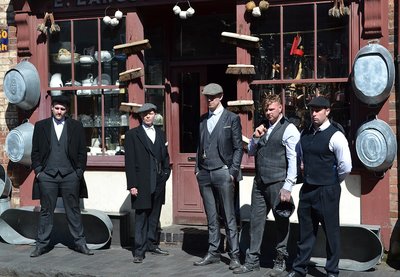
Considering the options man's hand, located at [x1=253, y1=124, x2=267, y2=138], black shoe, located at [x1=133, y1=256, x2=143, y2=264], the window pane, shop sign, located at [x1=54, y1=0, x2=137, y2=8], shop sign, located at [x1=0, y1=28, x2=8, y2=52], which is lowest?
black shoe, located at [x1=133, y1=256, x2=143, y2=264]

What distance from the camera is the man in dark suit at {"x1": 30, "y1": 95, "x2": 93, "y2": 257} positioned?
7.96m

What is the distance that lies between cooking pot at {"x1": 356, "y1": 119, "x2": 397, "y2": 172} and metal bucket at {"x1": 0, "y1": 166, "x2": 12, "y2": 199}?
502cm

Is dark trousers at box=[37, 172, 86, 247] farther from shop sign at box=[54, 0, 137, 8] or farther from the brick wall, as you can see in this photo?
shop sign at box=[54, 0, 137, 8]

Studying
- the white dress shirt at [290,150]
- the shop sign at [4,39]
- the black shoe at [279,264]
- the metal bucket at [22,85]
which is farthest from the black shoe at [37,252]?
the white dress shirt at [290,150]

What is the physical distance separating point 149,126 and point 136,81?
1.13 meters

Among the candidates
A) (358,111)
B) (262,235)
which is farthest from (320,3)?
(262,235)

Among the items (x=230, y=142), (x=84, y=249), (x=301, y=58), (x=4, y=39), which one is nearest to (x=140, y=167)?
(x=230, y=142)

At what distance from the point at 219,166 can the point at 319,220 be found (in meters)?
1.33

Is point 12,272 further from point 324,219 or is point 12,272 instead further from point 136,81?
point 324,219

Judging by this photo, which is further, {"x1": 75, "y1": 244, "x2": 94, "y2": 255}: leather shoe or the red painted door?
the red painted door

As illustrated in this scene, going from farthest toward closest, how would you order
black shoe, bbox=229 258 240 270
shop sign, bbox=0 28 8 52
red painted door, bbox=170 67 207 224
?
shop sign, bbox=0 28 8 52 → red painted door, bbox=170 67 207 224 → black shoe, bbox=229 258 240 270

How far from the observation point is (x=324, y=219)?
21.0ft

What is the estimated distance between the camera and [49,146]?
7.96 m

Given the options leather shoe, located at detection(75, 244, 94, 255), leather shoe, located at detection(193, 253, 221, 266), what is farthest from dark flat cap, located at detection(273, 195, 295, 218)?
leather shoe, located at detection(75, 244, 94, 255)
